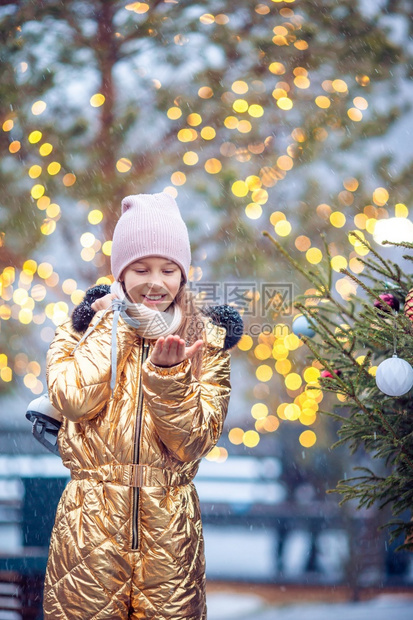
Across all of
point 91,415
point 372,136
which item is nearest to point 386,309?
point 91,415

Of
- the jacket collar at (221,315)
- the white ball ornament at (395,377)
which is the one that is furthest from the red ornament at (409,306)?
the jacket collar at (221,315)

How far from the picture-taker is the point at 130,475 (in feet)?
4.07

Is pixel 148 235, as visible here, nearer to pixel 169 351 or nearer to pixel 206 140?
pixel 169 351

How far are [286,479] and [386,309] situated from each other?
6.90ft

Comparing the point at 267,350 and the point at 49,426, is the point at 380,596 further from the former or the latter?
the point at 49,426

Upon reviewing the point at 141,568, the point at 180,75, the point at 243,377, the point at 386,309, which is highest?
the point at 180,75

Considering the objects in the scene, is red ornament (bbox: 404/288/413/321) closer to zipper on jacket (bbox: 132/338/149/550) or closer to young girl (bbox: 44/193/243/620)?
young girl (bbox: 44/193/243/620)

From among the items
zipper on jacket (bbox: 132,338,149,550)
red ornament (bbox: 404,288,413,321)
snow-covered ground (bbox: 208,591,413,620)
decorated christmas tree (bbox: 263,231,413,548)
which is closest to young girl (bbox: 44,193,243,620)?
zipper on jacket (bbox: 132,338,149,550)

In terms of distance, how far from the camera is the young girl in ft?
3.95

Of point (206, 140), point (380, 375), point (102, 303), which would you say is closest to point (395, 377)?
point (380, 375)

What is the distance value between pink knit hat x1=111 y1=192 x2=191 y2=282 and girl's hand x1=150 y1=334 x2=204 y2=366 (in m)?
0.25

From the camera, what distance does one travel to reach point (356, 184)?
298cm

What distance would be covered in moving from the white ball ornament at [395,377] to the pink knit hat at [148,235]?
0.47 m

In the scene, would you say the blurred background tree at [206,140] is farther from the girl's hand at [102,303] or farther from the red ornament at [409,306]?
the girl's hand at [102,303]
